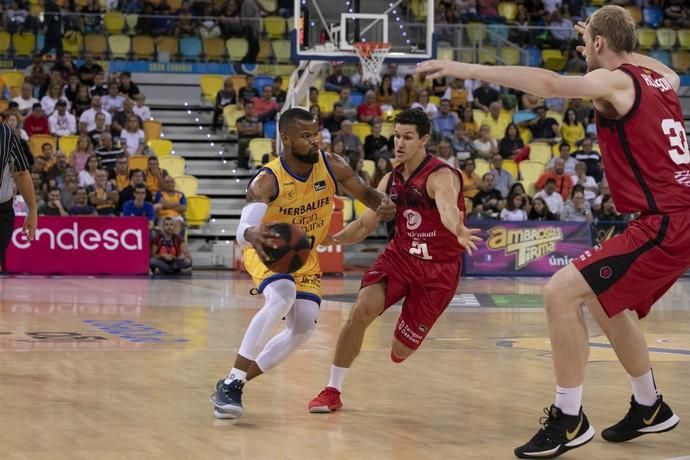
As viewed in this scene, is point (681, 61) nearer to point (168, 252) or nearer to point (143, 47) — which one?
point (143, 47)

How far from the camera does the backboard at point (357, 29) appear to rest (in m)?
18.6

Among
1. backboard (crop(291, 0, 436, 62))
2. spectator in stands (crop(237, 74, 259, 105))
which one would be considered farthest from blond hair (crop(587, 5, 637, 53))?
spectator in stands (crop(237, 74, 259, 105))

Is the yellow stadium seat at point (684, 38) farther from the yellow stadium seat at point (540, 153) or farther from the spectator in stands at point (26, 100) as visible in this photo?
the spectator in stands at point (26, 100)

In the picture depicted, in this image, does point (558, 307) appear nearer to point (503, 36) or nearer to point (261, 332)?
point (261, 332)

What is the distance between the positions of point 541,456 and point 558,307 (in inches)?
28.9

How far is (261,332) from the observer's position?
7016 mm

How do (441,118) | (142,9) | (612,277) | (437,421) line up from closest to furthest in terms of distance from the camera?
(612,277) < (437,421) < (441,118) < (142,9)

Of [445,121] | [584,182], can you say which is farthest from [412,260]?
[445,121]

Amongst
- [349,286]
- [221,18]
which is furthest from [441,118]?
[349,286]

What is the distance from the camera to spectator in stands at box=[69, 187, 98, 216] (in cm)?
1856

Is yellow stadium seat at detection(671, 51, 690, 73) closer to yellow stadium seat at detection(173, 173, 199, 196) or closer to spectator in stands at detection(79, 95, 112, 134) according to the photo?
yellow stadium seat at detection(173, 173, 199, 196)

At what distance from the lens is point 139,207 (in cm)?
1886

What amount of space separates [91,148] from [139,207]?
5.93ft

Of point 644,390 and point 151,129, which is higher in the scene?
point 151,129
